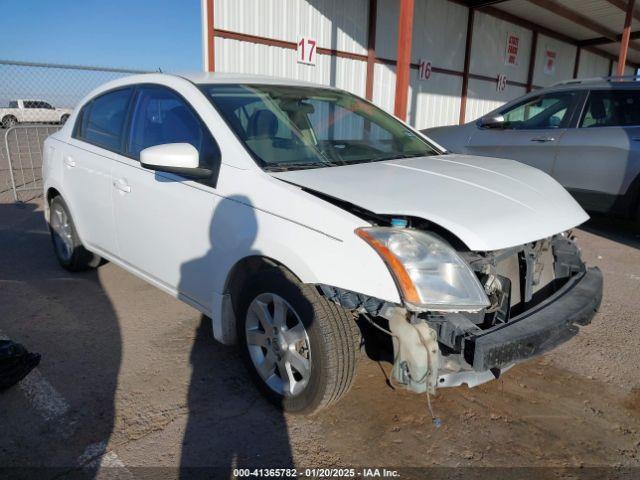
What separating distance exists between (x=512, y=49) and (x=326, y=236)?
626 inches

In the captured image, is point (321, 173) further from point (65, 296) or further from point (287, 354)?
point (65, 296)

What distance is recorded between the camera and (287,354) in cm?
248

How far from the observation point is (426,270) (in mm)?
2119

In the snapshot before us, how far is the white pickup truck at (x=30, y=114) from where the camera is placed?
966 cm

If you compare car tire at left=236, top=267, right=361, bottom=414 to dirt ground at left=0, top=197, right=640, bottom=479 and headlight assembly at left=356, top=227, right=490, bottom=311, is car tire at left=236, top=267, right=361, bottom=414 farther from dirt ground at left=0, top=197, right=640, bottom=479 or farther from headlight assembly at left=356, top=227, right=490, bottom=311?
headlight assembly at left=356, top=227, right=490, bottom=311

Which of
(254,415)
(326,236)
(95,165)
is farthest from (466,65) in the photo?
(254,415)

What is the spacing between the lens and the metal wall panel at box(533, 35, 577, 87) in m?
17.3

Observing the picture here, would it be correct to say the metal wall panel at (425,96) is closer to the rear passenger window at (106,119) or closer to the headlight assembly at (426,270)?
the rear passenger window at (106,119)

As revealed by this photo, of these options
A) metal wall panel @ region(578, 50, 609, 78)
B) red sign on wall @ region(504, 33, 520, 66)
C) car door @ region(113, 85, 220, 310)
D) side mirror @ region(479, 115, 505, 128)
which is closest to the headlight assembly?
car door @ region(113, 85, 220, 310)

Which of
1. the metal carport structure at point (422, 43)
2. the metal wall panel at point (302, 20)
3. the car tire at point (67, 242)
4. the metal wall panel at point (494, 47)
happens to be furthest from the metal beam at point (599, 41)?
the car tire at point (67, 242)

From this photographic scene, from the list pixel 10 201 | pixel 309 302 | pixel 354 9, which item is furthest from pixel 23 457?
pixel 354 9

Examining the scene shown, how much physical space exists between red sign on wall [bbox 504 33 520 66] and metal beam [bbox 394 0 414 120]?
9893mm

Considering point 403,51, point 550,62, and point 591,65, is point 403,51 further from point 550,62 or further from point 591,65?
point 591,65

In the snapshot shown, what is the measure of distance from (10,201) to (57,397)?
6460mm
